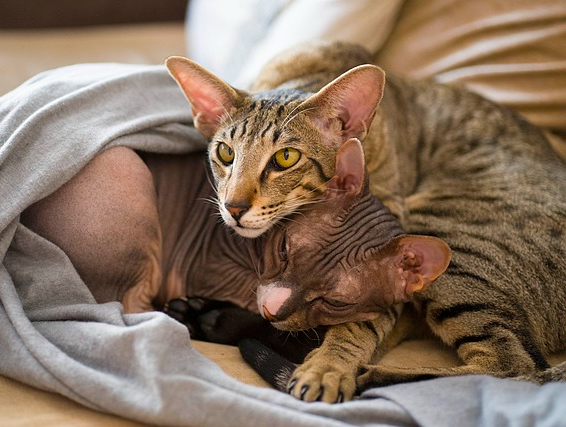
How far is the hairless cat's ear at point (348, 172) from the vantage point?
1426mm

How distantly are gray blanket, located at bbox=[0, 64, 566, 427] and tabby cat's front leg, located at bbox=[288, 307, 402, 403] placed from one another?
5 centimetres

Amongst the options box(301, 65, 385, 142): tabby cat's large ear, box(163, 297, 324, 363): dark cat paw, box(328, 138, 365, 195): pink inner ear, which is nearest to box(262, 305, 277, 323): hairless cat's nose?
box(163, 297, 324, 363): dark cat paw

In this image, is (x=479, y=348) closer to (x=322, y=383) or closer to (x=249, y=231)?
(x=322, y=383)

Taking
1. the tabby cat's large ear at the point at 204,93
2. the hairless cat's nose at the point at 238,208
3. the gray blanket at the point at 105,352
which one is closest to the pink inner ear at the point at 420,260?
the gray blanket at the point at 105,352

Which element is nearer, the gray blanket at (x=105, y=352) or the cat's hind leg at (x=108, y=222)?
the gray blanket at (x=105, y=352)

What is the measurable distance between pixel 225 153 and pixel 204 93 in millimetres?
182

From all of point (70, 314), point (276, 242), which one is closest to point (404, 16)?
point (276, 242)

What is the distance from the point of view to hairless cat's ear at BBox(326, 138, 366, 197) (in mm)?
1426

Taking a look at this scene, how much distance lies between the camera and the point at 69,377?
1.23 meters

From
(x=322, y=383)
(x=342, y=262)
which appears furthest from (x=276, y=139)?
(x=322, y=383)

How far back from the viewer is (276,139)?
1493 mm

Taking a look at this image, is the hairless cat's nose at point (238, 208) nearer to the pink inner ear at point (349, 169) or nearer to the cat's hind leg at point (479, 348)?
the pink inner ear at point (349, 169)

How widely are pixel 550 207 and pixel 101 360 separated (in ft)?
3.77

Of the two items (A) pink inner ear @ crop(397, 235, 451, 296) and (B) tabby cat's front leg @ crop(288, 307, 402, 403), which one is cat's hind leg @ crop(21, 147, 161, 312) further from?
(A) pink inner ear @ crop(397, 235, 451, 296)
